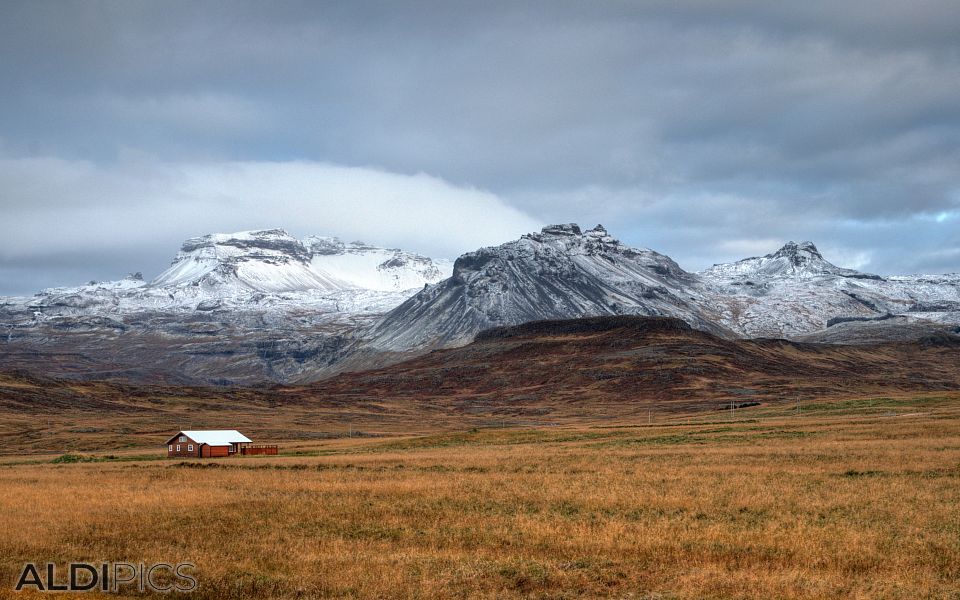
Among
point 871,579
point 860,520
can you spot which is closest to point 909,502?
point 860,520

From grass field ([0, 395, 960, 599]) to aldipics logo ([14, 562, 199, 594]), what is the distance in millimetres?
478

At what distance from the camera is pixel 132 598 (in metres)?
19.5

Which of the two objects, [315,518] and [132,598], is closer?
[132,598]

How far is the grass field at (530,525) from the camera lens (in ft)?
67.1

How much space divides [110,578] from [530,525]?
494 inches

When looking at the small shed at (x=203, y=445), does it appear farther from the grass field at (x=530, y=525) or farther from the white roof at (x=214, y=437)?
the grass field at (x=530, y=525)

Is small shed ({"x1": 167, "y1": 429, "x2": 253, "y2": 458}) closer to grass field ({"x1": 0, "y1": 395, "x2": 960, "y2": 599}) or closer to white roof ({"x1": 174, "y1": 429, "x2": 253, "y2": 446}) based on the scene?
white roof ({"x1": 174, "y1": 429, "x2": 253, "y2": 446})

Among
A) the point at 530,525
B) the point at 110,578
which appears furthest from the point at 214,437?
the point at 110,578

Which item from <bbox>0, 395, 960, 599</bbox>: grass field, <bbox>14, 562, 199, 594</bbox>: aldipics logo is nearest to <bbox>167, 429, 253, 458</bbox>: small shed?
<bbox>0, 395, 960, 599</bbox>: grass field

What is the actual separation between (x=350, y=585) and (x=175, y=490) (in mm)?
22433

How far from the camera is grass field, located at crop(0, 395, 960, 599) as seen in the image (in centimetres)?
2044

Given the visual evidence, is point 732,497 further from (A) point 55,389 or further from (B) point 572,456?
(A) point 55,389

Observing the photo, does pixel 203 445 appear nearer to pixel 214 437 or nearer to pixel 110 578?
pixel 214 437

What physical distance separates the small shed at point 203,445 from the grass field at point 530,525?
76.9 feet
